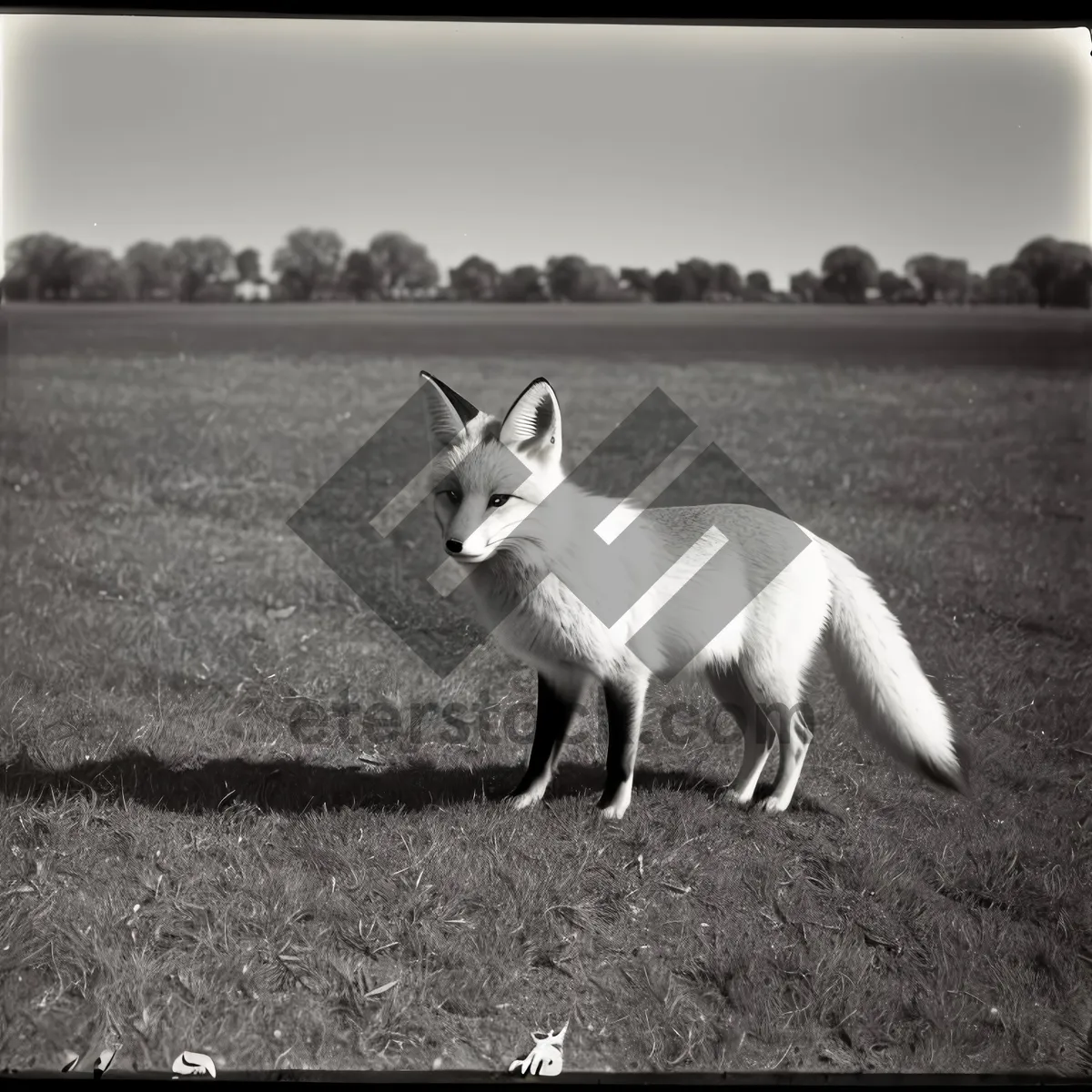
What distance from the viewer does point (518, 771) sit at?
4.14 metres

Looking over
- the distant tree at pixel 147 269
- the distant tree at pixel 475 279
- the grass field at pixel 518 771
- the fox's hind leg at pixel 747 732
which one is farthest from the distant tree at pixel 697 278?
the distant tree at pixel 147 269

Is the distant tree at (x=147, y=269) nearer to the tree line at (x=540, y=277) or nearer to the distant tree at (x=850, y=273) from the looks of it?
the tree line at (x=540, y=277)

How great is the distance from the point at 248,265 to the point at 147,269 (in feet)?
2.73

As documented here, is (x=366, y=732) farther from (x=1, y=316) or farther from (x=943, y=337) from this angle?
(x=943, y=337)

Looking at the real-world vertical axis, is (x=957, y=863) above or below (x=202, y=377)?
below

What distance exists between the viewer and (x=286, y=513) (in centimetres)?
652

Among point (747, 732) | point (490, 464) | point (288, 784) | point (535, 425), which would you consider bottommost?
point (288, 784)

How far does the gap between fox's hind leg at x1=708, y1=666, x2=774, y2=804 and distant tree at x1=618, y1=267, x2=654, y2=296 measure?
2.37m

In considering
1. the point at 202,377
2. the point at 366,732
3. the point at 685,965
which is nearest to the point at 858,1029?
the point at 685,965

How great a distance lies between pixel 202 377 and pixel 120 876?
4.67 meters

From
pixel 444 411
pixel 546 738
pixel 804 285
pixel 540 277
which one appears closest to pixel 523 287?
pixel 540 277

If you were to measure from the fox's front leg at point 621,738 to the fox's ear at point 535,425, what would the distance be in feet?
3.20

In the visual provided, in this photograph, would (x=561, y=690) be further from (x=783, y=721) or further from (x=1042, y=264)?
(x=1042, y=264)

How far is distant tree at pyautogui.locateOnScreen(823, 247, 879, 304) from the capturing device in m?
5.00
